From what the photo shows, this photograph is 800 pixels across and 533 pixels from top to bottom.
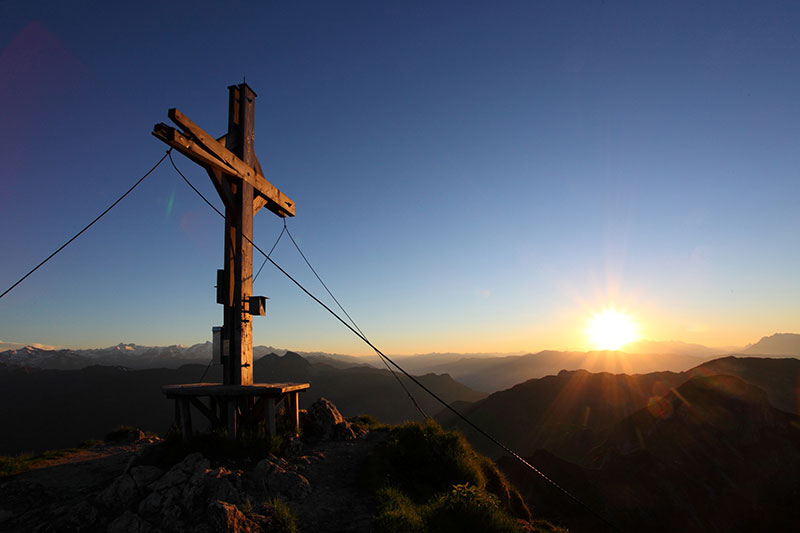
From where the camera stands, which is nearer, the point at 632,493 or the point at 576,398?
the point at 632,493

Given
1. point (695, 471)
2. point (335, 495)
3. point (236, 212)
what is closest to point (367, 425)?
point (335, 495)

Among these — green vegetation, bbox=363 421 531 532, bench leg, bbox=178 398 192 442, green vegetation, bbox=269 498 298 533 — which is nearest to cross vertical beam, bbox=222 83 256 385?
bench leg, bbox=178 398 192 442

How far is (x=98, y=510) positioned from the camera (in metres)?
4.75

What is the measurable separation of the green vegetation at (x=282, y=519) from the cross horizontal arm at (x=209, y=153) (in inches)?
222

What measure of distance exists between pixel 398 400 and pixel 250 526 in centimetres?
10995

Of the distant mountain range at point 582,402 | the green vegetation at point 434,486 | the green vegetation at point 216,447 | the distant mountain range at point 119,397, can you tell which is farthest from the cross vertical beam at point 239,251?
the distant mountain range at point 582,402

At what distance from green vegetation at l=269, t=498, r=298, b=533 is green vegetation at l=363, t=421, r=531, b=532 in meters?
1.05

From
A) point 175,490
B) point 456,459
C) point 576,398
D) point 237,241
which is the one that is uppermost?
point 237,241

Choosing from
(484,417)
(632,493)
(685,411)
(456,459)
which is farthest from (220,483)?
(484,417)

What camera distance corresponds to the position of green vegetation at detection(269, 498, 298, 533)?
4441 mm

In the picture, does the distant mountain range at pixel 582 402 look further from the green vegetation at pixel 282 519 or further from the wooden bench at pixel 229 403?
the green vegetation at pixel 282 519

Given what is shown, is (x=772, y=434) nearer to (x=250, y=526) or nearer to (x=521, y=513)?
(x=521, y=513)

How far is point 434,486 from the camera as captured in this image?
6.58 meters

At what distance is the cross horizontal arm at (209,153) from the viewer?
5938 millimetres
